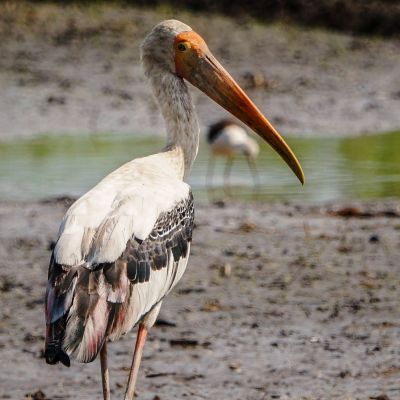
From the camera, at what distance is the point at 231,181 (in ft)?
48.2

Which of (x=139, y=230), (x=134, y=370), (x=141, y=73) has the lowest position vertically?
(x=141, y=73)

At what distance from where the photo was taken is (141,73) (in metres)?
17.1

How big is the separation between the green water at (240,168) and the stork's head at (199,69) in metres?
4.52

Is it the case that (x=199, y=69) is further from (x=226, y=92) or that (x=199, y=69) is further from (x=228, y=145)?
(x=228, y=145)

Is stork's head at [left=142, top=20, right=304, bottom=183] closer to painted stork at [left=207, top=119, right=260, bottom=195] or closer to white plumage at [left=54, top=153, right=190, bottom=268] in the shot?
white plumage at [left=54, top=153, right=190, bottom=268]

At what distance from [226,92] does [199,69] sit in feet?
0.63

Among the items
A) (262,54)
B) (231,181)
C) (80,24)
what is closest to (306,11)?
(262,54)

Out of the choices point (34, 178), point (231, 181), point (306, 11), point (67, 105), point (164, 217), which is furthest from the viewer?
point (306, 11)

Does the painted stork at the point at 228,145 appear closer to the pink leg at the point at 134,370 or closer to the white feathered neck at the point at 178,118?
the white feathered neck at the point at 178,118

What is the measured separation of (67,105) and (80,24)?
3.24m

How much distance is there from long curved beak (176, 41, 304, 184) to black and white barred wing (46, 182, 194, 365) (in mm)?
1008

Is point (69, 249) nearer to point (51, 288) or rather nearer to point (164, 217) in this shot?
point (51, 288)

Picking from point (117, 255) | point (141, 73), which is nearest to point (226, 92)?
point (117, 255)

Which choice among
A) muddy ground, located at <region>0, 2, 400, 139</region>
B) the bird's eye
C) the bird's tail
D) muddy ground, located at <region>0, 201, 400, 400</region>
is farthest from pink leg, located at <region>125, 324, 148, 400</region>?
muddy ground, located at <region>0, 2, 400, 139</region>
